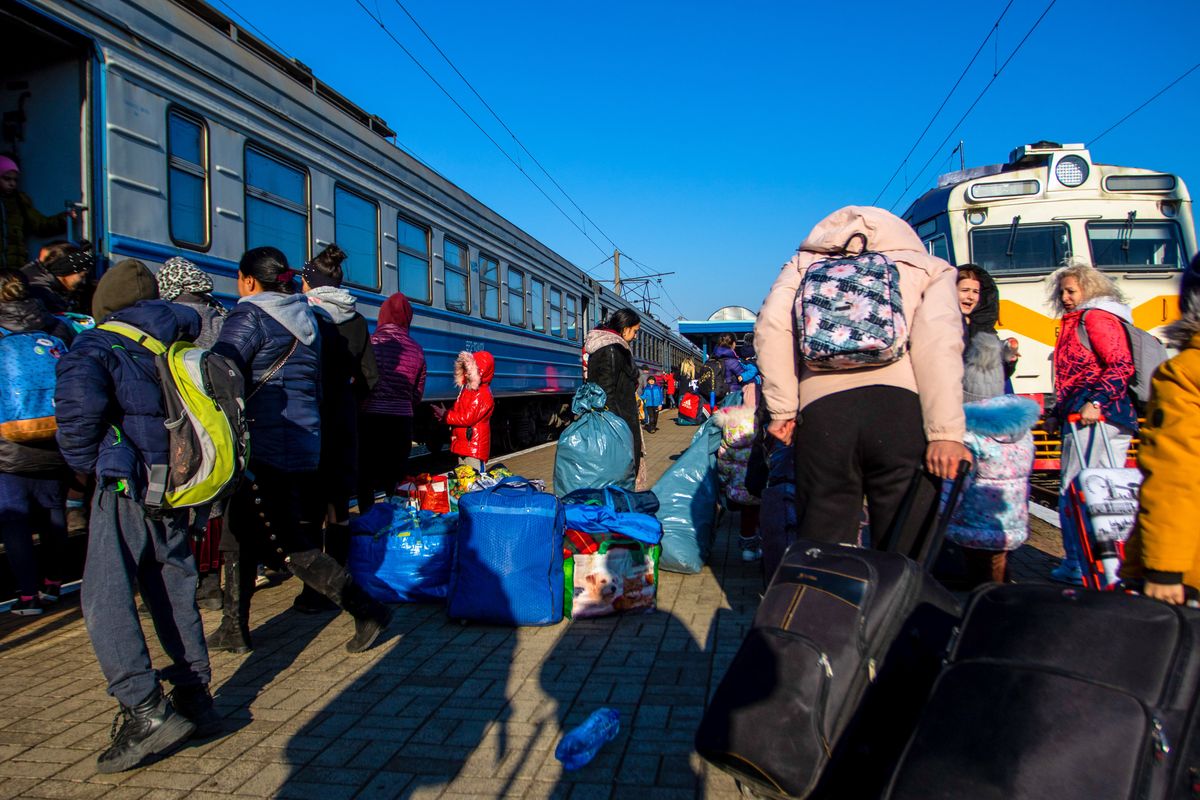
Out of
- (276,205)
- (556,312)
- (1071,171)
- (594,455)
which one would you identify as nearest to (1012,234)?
(1071,171)

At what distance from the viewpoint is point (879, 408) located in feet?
8.57

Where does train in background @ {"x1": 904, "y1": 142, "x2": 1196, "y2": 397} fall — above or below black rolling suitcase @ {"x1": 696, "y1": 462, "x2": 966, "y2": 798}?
above

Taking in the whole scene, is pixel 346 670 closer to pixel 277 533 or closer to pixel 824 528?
pixel 277 533

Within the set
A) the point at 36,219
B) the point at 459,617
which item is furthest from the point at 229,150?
the point at 459,617

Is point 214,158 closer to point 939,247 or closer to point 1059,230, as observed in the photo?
point 939,247

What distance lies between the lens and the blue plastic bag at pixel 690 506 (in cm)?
507

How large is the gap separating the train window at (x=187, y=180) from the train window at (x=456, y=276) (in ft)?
12.8

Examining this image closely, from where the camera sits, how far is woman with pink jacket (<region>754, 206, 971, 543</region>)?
8.53ft

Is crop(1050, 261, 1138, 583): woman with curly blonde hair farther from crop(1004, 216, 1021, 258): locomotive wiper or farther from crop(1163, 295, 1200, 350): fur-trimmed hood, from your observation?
crop(1004, 216, 1021, 258): locomotive wiper

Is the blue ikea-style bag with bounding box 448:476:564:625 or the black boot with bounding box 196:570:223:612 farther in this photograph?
the black boot with bounding box 196:570:223:612

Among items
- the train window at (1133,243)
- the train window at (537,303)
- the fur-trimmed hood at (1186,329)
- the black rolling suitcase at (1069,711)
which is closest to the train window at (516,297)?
the train window at (537,303)

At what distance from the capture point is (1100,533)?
3041mm

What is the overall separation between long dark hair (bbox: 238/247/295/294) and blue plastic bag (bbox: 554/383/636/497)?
8.13ft

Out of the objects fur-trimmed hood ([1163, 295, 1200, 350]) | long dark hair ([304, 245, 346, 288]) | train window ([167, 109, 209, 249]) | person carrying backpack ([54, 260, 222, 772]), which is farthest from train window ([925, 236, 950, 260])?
person carrying backpack ([54, 260, 222, 772])
